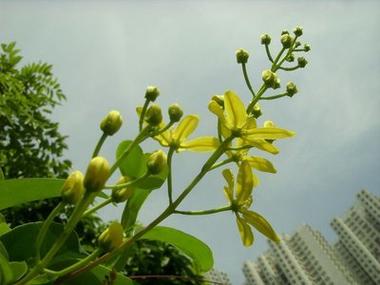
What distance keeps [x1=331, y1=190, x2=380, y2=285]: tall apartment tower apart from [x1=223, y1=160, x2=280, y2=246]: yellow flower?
2484 inches

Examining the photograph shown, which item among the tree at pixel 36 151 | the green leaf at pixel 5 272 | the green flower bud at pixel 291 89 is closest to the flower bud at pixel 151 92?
the green leaf at pixel 5 272

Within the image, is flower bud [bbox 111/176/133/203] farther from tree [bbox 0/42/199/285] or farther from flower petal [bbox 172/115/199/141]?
tree [bbox 0/42/199/285]

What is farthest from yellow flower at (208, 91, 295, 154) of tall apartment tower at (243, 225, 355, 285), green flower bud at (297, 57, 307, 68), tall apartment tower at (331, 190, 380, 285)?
tall apartment tower at (331, 190, 380, 285)

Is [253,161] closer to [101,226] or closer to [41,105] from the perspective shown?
[101,226]

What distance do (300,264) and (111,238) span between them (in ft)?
213

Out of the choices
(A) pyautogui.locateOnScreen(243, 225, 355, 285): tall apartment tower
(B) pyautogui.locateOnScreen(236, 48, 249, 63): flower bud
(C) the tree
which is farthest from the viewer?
(A) pyautogui.locateOnScreen(243, 225, 355, 285): tall apartment tower

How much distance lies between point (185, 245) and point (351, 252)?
69.1m

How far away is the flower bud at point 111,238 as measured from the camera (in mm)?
626

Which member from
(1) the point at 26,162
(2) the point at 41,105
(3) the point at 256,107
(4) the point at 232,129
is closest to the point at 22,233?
(4) the point at 232,129

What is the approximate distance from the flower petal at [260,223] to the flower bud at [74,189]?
361mm

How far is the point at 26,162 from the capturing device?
3.93 m

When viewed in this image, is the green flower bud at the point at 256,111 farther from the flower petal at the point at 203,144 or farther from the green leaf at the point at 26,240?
the green leaf at the point at 26,240

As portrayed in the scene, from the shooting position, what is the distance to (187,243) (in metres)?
0.93

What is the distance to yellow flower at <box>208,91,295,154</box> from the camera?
0.84m
